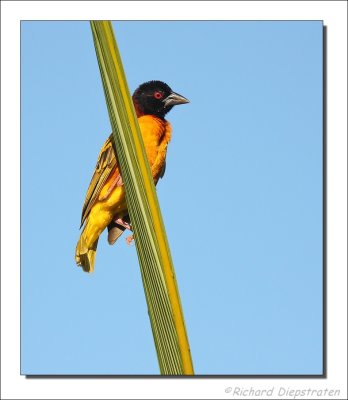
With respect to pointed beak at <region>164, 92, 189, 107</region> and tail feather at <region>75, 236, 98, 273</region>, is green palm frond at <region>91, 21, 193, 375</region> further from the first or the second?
pointed beak at <region>164, 92, 189, 107</region>

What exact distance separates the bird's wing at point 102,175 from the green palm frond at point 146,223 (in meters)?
1.84

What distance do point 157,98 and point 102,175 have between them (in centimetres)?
87

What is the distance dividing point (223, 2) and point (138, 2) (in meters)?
0.34

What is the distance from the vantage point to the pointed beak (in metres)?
3.38

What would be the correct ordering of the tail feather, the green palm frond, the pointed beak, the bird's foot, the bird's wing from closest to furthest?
the green palm frond < the bird's wing < the tail feather < the bird's foot < the pointed beak

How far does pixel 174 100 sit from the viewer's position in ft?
11.1

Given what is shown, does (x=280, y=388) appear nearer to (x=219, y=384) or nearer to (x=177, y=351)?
(x=219, y=384)

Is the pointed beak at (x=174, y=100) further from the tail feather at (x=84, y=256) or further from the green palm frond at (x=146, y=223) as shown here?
the green palm frond at (x=146, y=223)

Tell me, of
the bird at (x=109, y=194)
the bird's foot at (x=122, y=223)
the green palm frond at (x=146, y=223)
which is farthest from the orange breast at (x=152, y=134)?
the green palm frond at (x=146, y=223)

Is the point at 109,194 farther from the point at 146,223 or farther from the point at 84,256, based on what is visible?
the point at 146,223

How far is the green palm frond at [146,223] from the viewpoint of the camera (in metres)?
0.79

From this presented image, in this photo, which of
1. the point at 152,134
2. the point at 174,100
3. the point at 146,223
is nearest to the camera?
the point at 146,223

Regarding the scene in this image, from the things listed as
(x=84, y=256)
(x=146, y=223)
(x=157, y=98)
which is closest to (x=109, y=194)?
(x=84, y=256)

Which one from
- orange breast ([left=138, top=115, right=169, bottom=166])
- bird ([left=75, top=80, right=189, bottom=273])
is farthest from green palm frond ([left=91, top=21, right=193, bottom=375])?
orange breast ([left=138, top=115, right=169, bottom=166])
